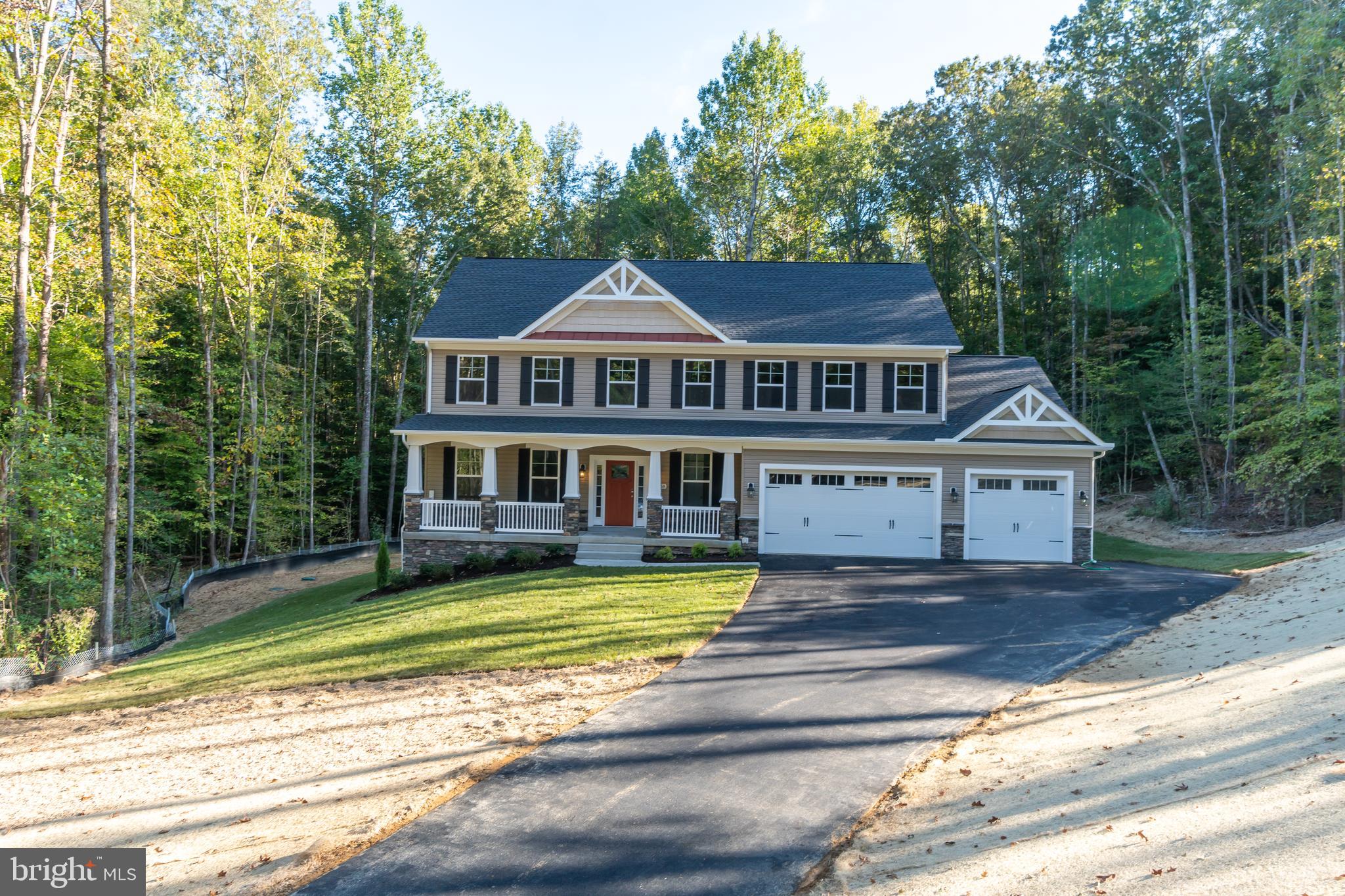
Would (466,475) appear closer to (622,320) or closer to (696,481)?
(622,320)

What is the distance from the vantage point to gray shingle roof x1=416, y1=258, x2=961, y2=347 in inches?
814

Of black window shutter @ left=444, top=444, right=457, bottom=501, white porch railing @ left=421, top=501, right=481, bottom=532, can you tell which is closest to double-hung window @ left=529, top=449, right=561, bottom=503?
white porch railing @ left=421, top=501, right=481, bottom=532

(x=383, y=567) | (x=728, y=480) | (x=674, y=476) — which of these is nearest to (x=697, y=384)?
(x=674, y=476)

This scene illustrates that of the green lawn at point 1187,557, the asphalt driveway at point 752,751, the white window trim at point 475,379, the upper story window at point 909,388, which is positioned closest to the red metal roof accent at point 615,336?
the white window trim at point 475,379

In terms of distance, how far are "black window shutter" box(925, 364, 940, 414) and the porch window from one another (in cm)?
593

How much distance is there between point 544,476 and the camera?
68.7ft

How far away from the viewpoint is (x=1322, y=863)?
4.09 m

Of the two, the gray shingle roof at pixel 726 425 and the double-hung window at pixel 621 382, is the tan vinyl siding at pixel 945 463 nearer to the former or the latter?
the gray shingle roof at pixel 726 425

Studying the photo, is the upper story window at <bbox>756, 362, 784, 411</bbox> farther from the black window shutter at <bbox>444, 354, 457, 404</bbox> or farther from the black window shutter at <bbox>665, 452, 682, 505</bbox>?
the black window shutter at <bbox>444, 354, 457, 404</bbox>

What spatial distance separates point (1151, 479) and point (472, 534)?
91.1 feet

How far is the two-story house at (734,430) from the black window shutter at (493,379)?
46mm

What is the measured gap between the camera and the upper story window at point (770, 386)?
20.5 meters

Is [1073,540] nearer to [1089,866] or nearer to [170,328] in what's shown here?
[1089,866]

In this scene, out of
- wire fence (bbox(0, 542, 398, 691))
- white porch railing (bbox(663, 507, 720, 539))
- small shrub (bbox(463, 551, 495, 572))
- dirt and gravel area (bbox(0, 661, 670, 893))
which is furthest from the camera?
white porch railing (bbox(663, 507, 720, 539))
